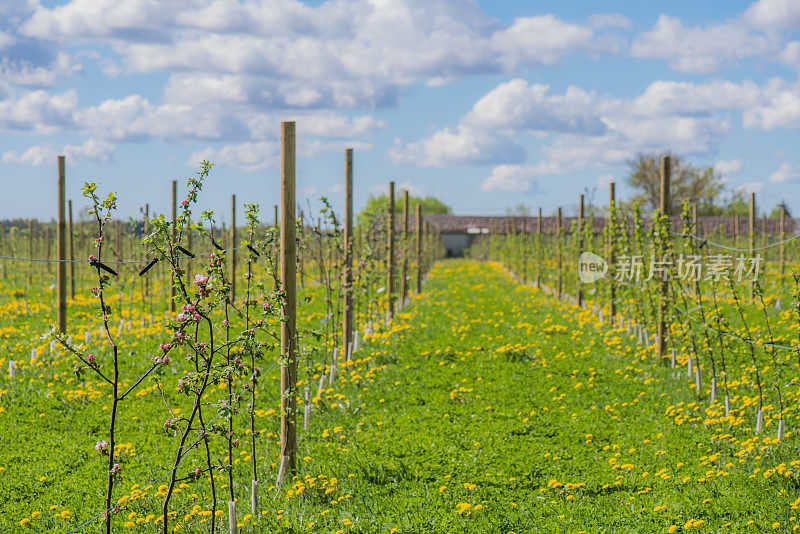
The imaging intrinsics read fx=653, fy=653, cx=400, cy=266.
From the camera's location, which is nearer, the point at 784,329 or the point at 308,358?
the point at 308,358

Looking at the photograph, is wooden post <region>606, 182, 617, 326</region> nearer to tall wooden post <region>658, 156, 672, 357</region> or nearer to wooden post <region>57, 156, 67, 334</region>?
tall wooden post <region>658, 156, 672, 357</region>

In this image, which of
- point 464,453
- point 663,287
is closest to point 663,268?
point 663,287

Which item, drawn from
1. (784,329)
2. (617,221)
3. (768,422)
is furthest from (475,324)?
(768,422)

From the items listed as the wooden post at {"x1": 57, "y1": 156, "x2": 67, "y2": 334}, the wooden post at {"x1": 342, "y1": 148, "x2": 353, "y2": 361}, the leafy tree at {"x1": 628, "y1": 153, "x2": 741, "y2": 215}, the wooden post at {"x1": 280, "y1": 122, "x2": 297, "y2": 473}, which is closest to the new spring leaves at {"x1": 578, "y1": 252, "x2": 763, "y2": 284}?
the wooden post at {"x1": 342, "y1": 148, "x2": 353, "y2": 361}

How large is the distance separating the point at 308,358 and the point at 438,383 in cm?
293

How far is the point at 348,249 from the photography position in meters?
8.98

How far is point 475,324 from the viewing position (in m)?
12.6

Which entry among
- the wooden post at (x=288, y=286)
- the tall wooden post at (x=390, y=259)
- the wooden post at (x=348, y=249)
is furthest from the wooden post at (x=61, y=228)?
the tall wooden post at (x=390, y=259)

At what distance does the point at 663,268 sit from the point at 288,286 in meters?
5.57

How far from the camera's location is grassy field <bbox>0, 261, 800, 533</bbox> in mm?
4727

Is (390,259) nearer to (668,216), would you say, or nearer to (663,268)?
(663,268)

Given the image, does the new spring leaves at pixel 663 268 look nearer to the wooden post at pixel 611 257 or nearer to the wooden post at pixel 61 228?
the wooden post at pixel 611 257

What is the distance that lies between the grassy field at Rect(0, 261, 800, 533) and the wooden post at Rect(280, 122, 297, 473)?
1.07 feet

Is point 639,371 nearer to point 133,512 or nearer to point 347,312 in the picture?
point 347,312
